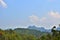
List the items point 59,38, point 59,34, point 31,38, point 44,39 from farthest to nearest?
point 31,38
point 44,39
point 59,34
point 59,38

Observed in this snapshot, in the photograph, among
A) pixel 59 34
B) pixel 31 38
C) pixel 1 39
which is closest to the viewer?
pixel 59 34

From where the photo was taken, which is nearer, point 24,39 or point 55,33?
point 55,33

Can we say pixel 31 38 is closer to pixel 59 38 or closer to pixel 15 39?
pixel 15 39

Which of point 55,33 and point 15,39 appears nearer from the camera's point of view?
point 55,33

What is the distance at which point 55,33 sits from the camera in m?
49.9

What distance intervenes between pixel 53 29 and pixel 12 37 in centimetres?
3515

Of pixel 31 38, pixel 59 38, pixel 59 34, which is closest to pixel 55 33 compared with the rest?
pixel 59 34

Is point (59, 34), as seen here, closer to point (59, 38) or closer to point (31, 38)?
point (59, 38)

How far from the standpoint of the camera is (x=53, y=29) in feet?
159

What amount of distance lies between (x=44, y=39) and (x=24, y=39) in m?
26.1

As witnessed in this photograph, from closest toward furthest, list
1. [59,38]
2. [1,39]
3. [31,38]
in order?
[59,38] < [1,39] < [31,38]

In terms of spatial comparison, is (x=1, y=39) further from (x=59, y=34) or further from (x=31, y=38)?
(x=59, y=34)

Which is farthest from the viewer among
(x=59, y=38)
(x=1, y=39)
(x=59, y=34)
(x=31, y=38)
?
(x=31, y=38)

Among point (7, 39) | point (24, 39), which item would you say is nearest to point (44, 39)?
point (7, 39)
